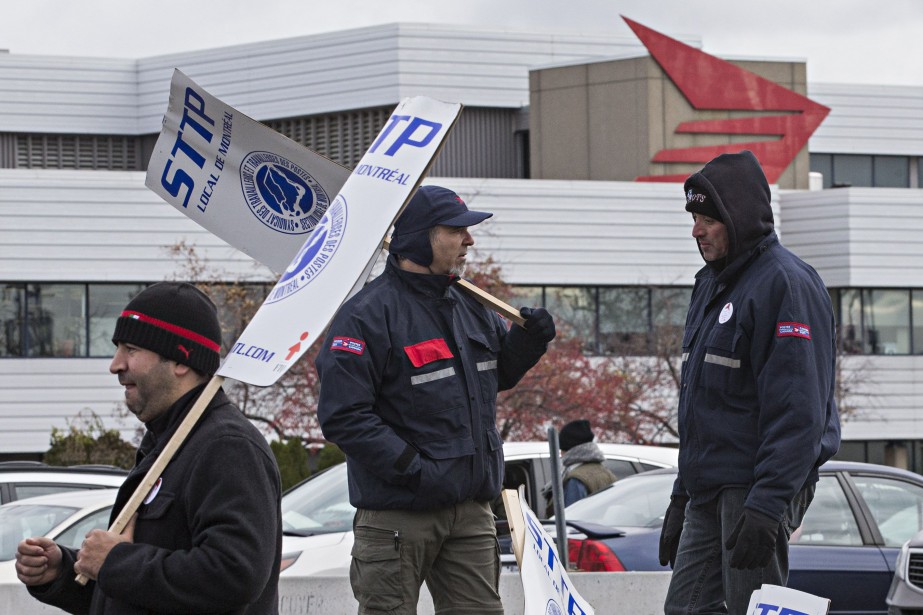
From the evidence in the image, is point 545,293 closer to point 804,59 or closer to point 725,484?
point 804,59

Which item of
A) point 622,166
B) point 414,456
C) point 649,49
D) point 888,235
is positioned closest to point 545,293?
point 622,166

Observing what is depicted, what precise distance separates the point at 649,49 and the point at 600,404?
13.8 metres

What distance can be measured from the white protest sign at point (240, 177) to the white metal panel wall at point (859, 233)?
38.8 m

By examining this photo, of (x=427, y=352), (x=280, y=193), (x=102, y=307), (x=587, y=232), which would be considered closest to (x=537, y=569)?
(x=427, y=352)

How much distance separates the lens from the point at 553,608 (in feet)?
13.2

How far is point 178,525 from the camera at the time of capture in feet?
12.2

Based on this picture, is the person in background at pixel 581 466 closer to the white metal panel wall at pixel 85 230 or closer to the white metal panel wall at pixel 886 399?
the white metal panel wall at pixel 85 230

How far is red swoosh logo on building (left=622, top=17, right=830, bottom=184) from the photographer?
42594 millimetres

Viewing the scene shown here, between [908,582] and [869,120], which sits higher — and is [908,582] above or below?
below

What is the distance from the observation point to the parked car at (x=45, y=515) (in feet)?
32.2

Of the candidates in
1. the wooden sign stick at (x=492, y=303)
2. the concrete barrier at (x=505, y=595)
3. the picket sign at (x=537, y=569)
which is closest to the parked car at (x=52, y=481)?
the concrete barrier at (x=505, y=595)

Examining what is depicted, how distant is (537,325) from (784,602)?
68.0 inches

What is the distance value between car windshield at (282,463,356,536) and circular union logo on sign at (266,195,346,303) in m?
6.11

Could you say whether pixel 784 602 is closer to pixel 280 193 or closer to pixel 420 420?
pixel 420 420
